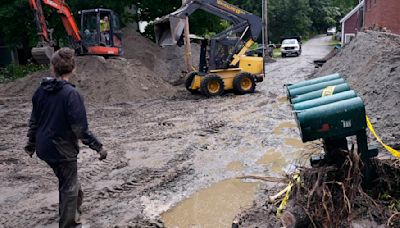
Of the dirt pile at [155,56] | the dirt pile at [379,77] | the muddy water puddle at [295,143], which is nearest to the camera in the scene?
the dirt pile at [379,77]

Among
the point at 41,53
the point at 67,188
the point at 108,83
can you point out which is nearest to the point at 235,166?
the point at 67,188

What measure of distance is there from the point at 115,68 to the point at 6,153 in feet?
24.8

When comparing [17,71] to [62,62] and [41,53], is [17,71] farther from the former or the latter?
[62,62]

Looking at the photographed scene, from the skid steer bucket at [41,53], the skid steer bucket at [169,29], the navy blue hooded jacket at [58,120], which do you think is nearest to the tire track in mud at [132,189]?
the navy blue hooded jacket at [58,120]

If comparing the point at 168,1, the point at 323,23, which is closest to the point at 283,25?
the point at 323,23

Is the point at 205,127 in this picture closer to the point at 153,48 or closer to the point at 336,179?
the point at 336,179

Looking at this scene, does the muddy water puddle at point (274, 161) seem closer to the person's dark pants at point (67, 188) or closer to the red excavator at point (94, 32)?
the person's dark pants at point (67, 188)

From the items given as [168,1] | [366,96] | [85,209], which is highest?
[168,1]

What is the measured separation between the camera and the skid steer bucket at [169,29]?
1284 centimetres

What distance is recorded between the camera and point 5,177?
641 cm

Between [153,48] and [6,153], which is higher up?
[153,48]

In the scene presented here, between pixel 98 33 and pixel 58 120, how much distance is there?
40.8 ft

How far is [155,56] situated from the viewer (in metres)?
19.9

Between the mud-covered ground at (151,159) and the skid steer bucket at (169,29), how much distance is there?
8.14 feet
